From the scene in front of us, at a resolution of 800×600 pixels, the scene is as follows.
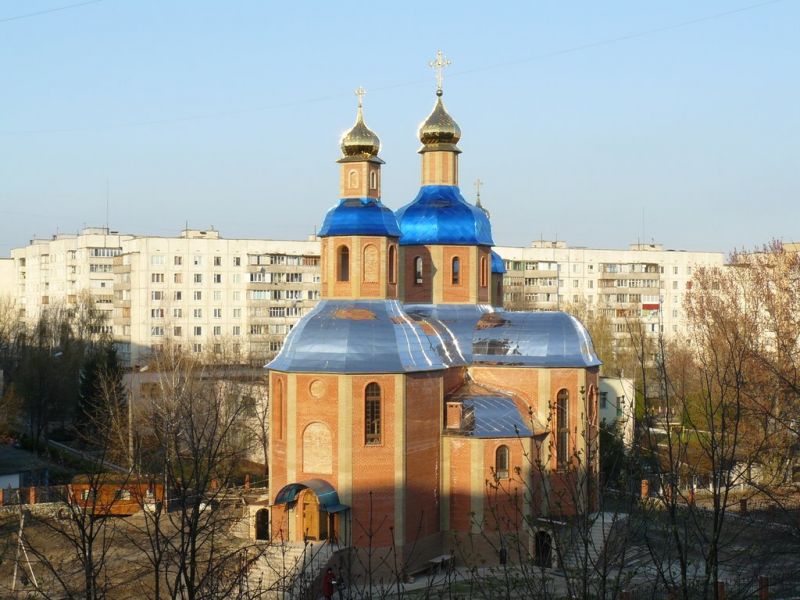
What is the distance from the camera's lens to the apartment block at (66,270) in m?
56.5

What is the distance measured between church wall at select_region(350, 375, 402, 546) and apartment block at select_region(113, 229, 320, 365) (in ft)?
91.5

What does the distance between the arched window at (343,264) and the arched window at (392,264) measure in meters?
1.01

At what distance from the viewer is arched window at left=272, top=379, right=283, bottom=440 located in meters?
23.2

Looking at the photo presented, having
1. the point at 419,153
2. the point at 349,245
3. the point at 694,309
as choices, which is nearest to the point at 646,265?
the point at 694,309

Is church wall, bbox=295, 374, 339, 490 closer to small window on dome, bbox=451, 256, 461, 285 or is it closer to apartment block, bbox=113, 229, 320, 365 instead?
small window on dome, bbox=451, 256, 461, 285

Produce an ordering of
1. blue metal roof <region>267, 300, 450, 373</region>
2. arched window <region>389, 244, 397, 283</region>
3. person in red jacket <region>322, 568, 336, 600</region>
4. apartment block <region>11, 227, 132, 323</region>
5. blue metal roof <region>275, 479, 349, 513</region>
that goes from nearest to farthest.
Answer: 1. person in red jacket <region>322, 568, 336, 600</region>
2. blue metal roof <region>275, 479, 349, 513</region>
3. blue metal roof <region>267, 300, 450, 373</region>
4. arched window <region>389, 244, 397, 283</region>
5. apartment block <region>11, 227, 132, 323</region>

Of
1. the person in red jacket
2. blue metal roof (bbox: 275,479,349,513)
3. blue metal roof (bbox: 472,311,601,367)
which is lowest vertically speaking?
the person in red jacket

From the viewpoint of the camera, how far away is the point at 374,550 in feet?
72.7

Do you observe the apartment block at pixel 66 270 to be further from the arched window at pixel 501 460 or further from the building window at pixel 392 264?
the arched window at pixel 501 460

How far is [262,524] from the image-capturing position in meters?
23.8

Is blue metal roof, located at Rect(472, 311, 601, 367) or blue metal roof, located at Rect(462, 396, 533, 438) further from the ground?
blue metal roof, located at Rect(472, 311, 601, 367)

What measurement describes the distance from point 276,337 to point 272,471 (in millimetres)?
28853

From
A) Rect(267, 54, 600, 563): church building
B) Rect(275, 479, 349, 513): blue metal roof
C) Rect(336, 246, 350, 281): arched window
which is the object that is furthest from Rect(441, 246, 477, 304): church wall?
Rect(275, 479, 349, 513): blue metal roof

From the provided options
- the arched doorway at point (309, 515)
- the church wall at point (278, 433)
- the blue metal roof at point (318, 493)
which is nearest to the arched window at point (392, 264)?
the church wall at point (278, 433)
